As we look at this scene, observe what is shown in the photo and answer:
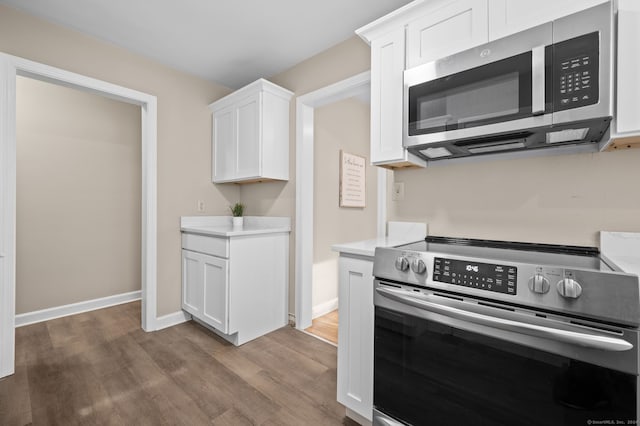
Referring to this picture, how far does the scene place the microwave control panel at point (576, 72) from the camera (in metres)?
1.05

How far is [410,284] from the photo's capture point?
1218 mm

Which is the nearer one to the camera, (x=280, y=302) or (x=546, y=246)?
(x=546, y=246)

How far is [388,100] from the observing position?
164 cm

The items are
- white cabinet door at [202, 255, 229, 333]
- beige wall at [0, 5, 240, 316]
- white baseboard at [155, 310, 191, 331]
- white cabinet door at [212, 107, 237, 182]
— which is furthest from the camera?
white cabinet door at [212, 107, 237, 182]

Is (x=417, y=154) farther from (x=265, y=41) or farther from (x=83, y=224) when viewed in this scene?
(x=83, y=224)

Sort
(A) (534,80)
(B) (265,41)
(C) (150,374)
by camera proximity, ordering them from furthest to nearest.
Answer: (B) (265,41)
(C) (150,374)
(A) (534,80)

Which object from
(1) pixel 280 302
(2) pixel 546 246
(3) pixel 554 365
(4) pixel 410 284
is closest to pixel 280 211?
(1) pixel 280 302

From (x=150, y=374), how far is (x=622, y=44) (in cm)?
299

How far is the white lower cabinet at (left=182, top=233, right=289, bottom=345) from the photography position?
235cm

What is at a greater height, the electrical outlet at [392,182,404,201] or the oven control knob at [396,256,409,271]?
the electrical outlet at [392,182,404,201]

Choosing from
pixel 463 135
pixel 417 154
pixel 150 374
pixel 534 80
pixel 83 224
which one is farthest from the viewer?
pixel 83 224

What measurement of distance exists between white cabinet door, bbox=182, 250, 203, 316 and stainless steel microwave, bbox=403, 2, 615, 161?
7.15 ft

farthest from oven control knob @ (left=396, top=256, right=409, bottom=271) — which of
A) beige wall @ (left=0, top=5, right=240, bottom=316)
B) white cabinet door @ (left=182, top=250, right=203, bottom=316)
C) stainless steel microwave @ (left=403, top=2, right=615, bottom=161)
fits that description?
beige wall @ (left=0, top=5, right=240, bottom=316)

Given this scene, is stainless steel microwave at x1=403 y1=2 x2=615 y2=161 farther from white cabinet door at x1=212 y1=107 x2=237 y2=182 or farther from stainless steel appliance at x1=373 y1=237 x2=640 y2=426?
white cabinet door at x1=212 y1=107 x2=237 y2=182
